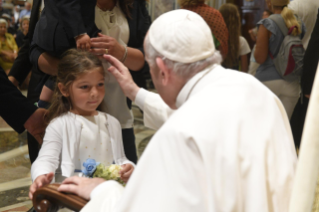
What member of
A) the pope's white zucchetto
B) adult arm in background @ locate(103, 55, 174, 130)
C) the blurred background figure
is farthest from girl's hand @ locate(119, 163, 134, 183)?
the blurred background figure

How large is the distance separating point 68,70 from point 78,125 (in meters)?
0.32

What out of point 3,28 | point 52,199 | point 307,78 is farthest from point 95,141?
point 3,28

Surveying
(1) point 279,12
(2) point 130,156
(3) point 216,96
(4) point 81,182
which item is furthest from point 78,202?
(1) point 279,12

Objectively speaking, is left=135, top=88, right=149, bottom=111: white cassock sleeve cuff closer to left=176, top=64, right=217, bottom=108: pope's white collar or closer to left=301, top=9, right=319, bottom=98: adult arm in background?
left=176, top=64, right=217, bottom=108: pope's white collar

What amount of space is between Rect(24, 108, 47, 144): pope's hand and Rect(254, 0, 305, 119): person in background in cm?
207

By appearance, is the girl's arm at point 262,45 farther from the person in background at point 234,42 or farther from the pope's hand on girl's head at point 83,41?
the pope's hand on girl's head at point 83,41

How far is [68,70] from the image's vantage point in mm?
2137

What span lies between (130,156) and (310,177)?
67.9 inches

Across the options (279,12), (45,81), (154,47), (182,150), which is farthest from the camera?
(279,12)

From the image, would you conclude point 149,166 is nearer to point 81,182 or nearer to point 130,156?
point 81,182

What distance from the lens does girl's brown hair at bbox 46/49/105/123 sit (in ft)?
6.95

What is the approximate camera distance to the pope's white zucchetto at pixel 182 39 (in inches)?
53.9

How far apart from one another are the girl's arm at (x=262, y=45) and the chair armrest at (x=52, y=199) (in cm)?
239

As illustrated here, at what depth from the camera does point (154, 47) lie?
4.66 feet
